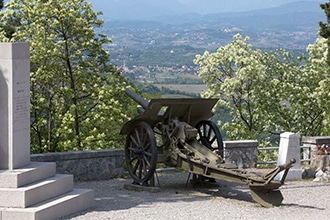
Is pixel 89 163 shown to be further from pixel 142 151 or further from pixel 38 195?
pixel 38 195

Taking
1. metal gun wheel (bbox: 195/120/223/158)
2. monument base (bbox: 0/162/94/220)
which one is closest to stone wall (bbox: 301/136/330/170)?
metal gun wheel (bbox: 195/120/223/158)

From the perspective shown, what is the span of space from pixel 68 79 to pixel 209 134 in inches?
469

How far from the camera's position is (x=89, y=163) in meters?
14.9

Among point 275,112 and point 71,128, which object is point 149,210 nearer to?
point 71,128

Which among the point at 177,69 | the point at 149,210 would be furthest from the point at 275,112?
the point at 177,69

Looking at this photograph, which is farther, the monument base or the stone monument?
the stone monument

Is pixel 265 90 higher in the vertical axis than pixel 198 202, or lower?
higher

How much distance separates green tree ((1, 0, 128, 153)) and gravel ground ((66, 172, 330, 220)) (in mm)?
9453

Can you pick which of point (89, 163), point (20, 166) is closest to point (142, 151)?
point (89, 163)

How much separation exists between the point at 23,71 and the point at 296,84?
22.3m

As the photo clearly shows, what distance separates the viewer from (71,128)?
966 inches

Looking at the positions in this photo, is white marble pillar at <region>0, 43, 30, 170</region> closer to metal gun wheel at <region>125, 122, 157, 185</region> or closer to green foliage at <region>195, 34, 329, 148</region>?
metal gun wheel at <region>125, 122, 157, 185</region>

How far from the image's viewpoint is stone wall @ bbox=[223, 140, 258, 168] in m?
16.2

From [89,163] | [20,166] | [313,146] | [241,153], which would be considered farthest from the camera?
[313,146]
